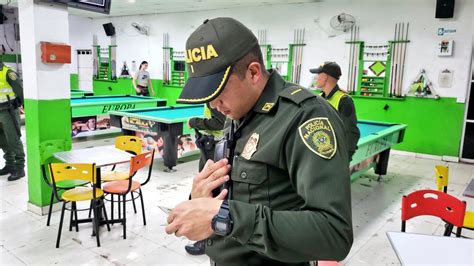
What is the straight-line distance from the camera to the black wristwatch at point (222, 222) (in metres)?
0.84

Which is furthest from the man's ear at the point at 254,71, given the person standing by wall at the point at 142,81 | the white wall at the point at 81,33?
the white wall at the point at 81,33

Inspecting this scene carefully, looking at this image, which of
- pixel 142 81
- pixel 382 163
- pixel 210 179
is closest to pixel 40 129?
pixel 210 179

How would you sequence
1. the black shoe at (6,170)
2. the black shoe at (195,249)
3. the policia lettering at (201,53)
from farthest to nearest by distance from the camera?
the black shoe at (6,170) < the black shoe at (195,249) < the policia lettering at (201,53)

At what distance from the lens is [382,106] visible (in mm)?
7672

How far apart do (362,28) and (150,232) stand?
631 cm

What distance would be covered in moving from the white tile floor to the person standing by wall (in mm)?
5492

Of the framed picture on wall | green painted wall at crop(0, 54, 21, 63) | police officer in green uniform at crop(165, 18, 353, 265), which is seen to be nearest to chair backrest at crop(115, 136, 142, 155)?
police officer in green uniform at crop(165, 18, 353, 265)

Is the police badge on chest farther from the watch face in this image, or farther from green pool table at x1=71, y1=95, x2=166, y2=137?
green pool table at x1=71, y1=95, x2=166, y2=137

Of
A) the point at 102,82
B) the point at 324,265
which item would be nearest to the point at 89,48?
the point at 102,82

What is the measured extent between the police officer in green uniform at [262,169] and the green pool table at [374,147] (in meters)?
3.25

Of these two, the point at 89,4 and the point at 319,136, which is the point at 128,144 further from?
the point at 319,136

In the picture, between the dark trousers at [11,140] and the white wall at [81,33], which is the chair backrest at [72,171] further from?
the white wall at [81,33]

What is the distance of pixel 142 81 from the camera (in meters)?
10.3

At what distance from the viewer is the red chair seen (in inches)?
95.8
